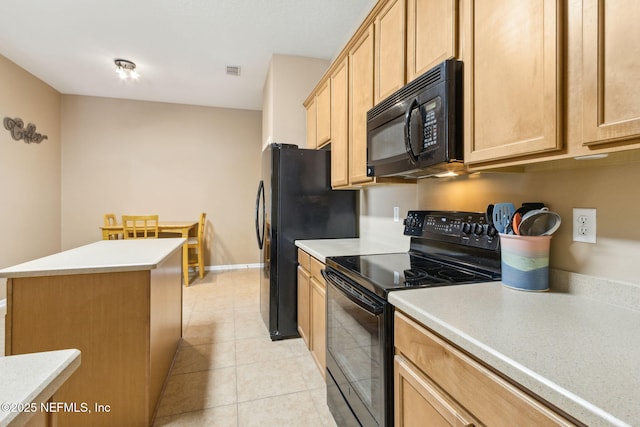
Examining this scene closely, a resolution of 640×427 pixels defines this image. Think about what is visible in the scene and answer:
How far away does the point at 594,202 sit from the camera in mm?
986

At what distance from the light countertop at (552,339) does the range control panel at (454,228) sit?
276mm

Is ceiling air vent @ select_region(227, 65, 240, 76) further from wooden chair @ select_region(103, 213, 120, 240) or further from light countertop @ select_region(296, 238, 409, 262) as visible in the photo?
wooden chair @ select_region(103, 213, 120, 240)

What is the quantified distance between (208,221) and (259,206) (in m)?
2.41

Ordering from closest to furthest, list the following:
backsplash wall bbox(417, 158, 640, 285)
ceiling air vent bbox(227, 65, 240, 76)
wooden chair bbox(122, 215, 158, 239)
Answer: backsplash wall bbox(417, 158, 640, 285) < ceiling air vent bbox(227, 65, 240, 76) < wooden chair bbox(122, 215, 158, 239)

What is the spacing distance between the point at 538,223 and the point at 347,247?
3.96 ft

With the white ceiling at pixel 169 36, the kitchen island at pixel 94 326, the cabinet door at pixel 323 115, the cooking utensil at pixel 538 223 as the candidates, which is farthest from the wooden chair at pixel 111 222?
the cooking utensil at pixel 538 223

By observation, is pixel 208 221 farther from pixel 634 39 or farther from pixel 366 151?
pixel 634 39

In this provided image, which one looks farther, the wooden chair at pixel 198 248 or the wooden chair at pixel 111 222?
the wooden chair at pixel 198 248

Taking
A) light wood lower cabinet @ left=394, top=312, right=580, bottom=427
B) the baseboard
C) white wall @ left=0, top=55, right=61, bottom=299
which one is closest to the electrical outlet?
light wood lower cabinet @ left=394, top=312, right=580, bottom=427

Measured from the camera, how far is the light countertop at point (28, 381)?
0.44 metres

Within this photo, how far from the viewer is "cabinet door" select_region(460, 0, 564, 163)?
2.71 feet

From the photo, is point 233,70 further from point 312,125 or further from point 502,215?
point 502,215

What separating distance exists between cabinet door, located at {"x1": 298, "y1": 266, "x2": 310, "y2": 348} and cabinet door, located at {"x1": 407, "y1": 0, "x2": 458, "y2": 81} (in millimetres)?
1498

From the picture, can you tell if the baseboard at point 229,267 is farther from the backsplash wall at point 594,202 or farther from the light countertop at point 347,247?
the backsplash wall at point 594,202
